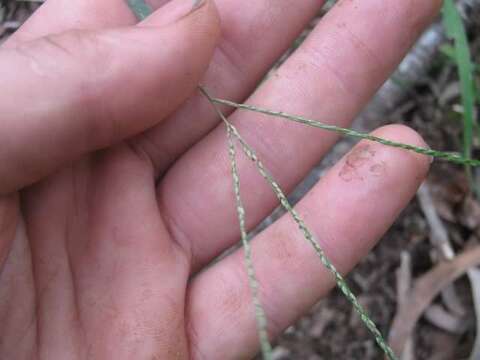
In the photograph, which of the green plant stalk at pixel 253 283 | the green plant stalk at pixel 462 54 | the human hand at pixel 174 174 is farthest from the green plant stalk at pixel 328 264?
the green plant stalk at pixel 462 54

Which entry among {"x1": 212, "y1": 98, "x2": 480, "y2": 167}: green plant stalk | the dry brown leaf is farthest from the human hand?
the dry brown leaf

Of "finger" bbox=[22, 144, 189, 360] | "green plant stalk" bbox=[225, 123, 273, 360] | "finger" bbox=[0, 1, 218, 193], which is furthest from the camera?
"finger" bbox=[22, 144, 189, 360]

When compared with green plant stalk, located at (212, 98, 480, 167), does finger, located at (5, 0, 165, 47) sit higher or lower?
higher

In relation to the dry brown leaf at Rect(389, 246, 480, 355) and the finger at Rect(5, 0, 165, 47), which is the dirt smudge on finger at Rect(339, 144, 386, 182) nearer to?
the finger at Rect(5, 0, 165, 47)

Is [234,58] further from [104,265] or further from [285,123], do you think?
[104,265]

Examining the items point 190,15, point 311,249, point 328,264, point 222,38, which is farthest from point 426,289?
point 190,15

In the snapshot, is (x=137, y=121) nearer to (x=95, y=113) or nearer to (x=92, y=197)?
(x=95, y=113)
